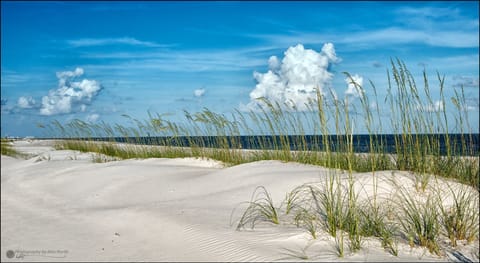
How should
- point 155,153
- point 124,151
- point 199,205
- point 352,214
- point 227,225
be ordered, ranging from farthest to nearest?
Answer: point 124,151
point 155,153
point 199,205
point 227,225
point 352,214

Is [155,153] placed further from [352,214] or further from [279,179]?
[352,214]

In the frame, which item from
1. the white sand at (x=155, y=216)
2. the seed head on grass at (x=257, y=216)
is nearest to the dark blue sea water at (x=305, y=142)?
the white sand at (x=155, y=216)

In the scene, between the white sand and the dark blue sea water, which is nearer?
the white sand

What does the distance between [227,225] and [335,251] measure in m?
1.03

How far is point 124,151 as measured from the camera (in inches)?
370

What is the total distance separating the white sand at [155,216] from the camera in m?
2.80

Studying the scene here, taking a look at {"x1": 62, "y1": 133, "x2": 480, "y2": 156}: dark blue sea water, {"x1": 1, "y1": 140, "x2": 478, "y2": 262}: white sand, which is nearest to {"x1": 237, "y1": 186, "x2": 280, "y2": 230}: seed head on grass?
{"x1": 1, "y1": 140, "x2": 478, "y2": 262}: white sand

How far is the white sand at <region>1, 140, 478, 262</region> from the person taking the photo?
2797 mm

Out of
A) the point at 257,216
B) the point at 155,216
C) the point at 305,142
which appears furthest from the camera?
the point at 305,142

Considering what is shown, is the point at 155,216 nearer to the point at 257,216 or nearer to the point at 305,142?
the point at 257,216

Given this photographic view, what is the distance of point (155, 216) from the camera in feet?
12.5

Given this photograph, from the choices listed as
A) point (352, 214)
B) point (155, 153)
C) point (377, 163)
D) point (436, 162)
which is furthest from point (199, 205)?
point (155, 153)

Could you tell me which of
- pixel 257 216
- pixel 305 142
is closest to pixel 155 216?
pixel 257 216

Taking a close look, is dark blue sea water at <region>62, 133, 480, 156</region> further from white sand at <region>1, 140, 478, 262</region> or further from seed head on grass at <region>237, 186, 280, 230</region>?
seed head on grass at <region>237, 186, 280, 230</region>
